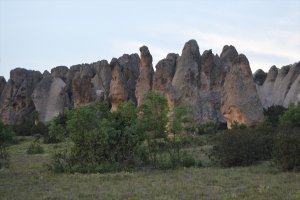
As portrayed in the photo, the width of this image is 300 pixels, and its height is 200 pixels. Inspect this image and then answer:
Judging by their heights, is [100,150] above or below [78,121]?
below

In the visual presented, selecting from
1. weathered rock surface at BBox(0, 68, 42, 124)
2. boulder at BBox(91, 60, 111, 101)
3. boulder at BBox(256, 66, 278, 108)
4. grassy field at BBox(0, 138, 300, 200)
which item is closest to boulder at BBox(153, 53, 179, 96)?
boulder at BBox(91, 60, 111, 101)

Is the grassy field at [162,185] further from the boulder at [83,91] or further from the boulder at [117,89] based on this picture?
the boulder at [83,91]

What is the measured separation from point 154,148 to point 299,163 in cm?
646

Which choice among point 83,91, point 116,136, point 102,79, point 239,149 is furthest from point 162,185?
point 102,79

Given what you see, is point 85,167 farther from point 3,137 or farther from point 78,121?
point 3,137

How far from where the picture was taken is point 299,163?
16.5m

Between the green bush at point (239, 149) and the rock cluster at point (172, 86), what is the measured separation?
18.9 metres

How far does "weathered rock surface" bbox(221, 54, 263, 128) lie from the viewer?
40750 millimetres

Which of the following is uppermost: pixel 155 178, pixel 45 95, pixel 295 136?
pixel 45 95

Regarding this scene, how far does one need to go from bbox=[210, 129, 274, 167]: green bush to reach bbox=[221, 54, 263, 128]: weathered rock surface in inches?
768

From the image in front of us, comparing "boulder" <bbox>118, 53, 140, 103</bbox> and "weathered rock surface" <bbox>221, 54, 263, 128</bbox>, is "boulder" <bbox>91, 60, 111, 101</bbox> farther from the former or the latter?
"weathered rock surface" <bbox>221, 54, 263, 128</bbox>

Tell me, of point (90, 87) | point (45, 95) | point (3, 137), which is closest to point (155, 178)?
point (3, 137)

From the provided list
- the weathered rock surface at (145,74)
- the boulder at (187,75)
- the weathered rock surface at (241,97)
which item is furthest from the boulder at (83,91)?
the weathered rock surface at (241,97)

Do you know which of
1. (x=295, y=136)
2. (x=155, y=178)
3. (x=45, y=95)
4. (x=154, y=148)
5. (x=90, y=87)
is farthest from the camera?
(x=45, y=95)
